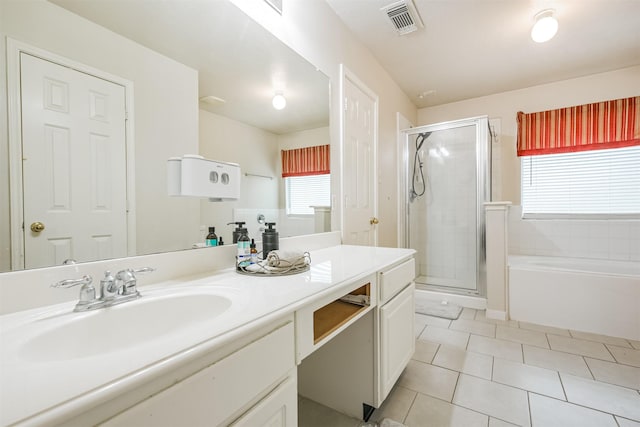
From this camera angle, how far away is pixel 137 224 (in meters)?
0.96

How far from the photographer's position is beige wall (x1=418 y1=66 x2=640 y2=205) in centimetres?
297

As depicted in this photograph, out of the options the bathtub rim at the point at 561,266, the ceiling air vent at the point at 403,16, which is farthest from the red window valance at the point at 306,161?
the bathtub rim at the point at 561,266

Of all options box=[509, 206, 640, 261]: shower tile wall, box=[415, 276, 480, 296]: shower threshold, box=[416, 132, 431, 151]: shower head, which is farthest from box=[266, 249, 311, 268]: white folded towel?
box=[509, 206, 640, 261]: shower tile wall

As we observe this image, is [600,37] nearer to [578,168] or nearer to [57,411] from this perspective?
[578,168]

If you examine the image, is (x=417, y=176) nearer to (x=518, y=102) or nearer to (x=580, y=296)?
(x=518, y=102)

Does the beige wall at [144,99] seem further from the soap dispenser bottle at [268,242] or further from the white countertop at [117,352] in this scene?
the soap dispenser bottle at [268,242]

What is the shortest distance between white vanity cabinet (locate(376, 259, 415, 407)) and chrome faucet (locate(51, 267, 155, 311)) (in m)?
0.95

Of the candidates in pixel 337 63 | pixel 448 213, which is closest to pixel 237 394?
pixel 337 63

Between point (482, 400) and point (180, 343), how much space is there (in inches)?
67.1

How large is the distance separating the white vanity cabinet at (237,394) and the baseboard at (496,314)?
2.60m

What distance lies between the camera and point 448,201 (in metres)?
3.35

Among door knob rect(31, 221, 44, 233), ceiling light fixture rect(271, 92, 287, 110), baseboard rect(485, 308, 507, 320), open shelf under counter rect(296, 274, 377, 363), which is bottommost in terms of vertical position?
baseboard rect(485, 308, 507, 320)

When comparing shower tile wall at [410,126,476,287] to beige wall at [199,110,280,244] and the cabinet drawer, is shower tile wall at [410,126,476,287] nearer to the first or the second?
the cabinet drawer

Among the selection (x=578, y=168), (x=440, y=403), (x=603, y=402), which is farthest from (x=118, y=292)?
(x=578, y=168)
